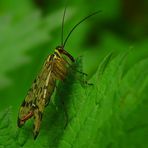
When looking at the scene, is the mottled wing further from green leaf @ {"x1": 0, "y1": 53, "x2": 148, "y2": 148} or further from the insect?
green leaf @ {"x1": 0, "y1": 53, "x2": 148, "y2": 148}

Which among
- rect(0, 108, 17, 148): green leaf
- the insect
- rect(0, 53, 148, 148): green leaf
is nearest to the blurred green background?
the insect

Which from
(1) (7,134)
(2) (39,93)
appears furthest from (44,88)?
(1) (7,134)

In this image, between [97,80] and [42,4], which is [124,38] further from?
[97,80]

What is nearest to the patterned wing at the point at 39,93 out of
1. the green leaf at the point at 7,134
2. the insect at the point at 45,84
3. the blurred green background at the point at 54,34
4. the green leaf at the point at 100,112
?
the insect at the point at 45,84

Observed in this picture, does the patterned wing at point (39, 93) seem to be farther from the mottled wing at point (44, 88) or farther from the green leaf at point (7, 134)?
the green leaf at point (7, 134)

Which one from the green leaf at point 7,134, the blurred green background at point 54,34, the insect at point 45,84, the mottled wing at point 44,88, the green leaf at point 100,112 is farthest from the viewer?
the blurred green background at point 54,34

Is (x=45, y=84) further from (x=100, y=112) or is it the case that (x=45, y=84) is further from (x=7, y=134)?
(x=100, y=112)
